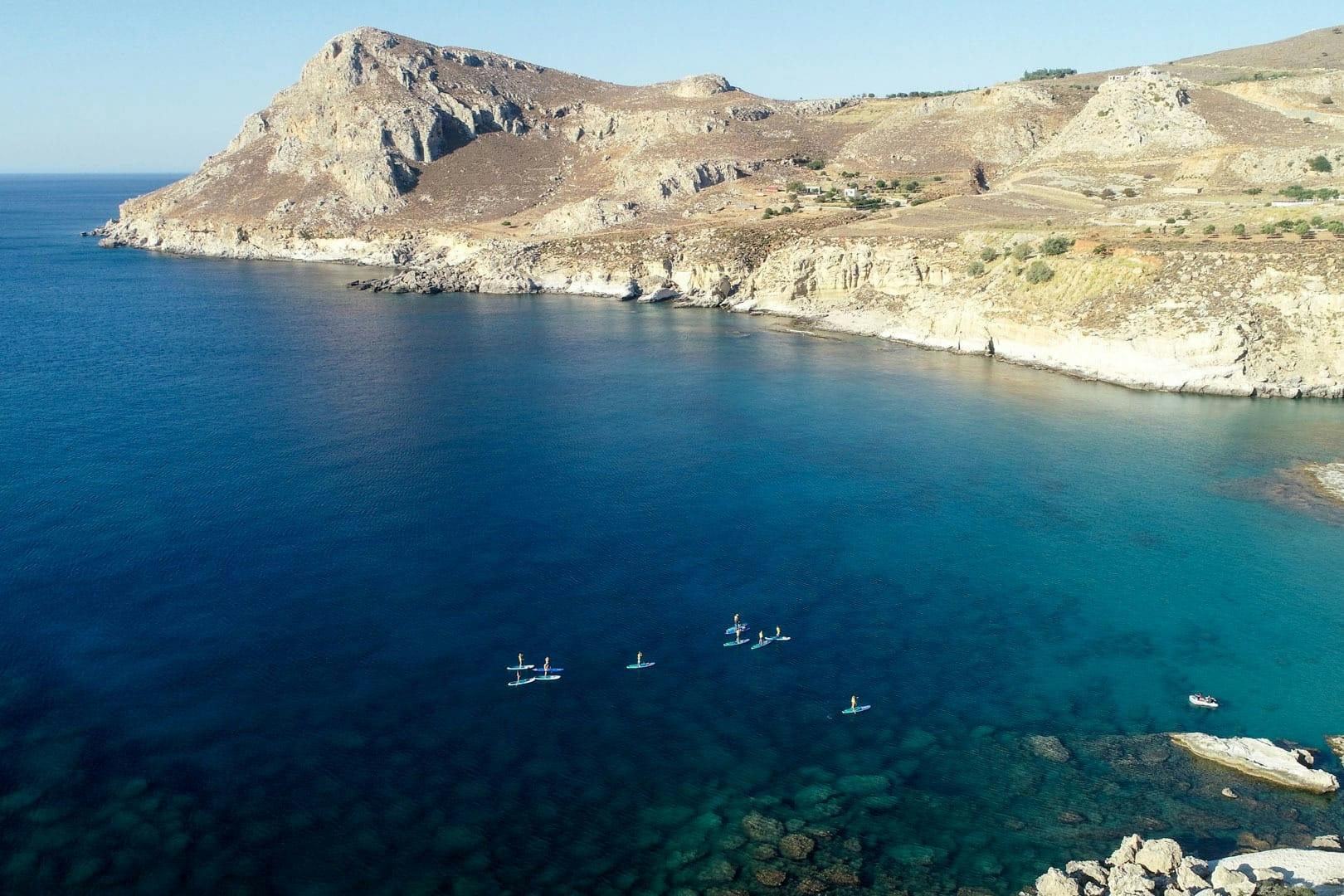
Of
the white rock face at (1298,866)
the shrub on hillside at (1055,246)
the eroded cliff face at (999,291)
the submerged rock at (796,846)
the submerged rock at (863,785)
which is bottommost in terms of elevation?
the submerged rock at (796,846)

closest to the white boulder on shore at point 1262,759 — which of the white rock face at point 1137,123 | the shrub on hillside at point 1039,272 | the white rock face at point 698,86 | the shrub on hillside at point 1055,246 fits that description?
the shrub on hillside at point 1039,272

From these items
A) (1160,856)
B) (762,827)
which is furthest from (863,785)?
(1160,856)

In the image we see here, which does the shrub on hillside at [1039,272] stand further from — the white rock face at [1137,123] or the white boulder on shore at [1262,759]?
the white boulder on shore at [1262,759]

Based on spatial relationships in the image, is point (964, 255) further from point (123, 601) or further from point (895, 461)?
point (123, 601)

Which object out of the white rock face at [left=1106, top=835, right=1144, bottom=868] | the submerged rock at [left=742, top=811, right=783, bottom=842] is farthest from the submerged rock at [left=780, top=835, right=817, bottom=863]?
the white rock face at [left=1106, top=835, right=1144, bottom=868]

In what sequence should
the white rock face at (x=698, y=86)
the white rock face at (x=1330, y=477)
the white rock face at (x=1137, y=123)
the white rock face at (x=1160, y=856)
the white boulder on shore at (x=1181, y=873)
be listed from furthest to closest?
the white rock face at (x=698, y=86) < the white rock face at (x=1137, y=123) < the white rock face at (x=1330, y=477) < the white rock face at (x=1160, y=856) < the white boulder on shore at (x=1181, y=873)

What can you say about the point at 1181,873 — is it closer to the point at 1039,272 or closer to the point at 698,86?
the point at 1039,272
